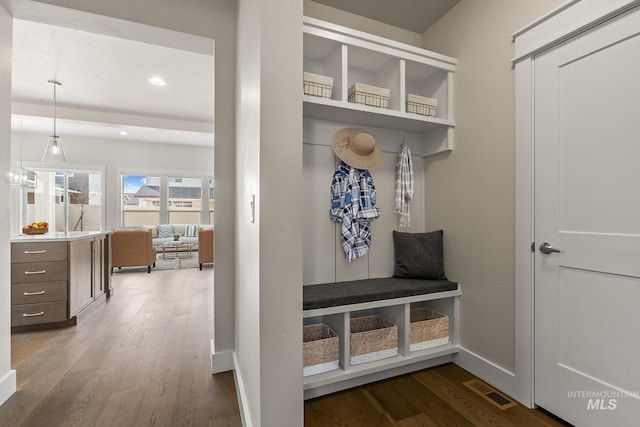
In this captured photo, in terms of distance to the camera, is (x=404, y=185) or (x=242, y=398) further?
(x=404, y=185)

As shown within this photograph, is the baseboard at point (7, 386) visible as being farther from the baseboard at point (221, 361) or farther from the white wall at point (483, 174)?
the white wall at point (483, 174)

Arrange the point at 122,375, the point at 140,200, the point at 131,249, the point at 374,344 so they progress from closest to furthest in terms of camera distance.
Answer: the point at 374,344 → the point at 122,375 → the point at 131,249 → the point at 140,200

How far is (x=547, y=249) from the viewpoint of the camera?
61.7 inches

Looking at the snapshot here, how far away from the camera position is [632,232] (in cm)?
127

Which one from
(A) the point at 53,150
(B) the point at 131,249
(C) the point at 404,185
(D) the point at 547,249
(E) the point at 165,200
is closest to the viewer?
(D) the point at 547,249

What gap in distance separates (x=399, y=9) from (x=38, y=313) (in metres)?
4.14

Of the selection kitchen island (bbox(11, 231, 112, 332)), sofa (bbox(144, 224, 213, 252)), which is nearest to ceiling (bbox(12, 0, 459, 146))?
kitchen island (bbox(11, 231, 112, 332))

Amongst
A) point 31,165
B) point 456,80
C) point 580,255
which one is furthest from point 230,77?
point 31,165

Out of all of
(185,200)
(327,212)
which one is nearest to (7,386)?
(327,212)

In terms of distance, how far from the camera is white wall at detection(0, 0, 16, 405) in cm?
169

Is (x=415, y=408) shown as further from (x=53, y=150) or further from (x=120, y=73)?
(x=53, y=150)

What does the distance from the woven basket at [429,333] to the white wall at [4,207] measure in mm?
2501

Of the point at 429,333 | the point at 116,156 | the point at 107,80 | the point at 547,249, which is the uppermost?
the point at 107,80

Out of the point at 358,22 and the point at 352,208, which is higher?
the point at 358,22
